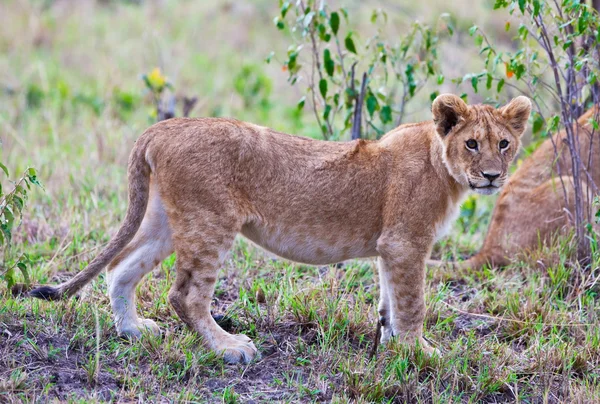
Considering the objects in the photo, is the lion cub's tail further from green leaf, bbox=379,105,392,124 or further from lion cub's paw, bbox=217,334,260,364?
green leaf, bbox=379,105,392,124

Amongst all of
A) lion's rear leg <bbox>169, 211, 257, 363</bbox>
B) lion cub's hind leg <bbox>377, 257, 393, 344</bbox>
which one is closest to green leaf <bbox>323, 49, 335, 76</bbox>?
lion cub's hind leg <bbox>377, 257, 393, 344</bbox>

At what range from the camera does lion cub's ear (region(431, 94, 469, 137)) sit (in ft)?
13.7

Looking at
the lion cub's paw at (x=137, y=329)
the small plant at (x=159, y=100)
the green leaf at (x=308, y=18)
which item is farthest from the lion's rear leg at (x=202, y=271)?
the small plant at (x=159, y=100)

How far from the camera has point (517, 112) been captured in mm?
4309

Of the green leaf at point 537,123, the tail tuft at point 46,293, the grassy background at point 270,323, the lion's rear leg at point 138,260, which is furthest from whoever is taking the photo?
the green leaf at point 537,123

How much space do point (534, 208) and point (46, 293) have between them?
11.1 feet

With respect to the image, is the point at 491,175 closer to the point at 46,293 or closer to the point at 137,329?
the point at 137,329

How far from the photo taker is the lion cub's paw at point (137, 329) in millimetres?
4254

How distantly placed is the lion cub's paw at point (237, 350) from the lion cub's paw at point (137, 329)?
0.41m

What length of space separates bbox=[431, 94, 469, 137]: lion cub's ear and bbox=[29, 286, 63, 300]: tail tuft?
211cm

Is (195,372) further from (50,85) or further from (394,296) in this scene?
(50,85)

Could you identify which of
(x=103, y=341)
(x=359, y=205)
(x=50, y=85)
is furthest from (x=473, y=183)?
(x=50, y=85)

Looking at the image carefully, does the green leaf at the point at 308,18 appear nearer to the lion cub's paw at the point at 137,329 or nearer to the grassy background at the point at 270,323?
the grassy background at the point at 270,323

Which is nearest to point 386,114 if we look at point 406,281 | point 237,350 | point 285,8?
point 285,8
